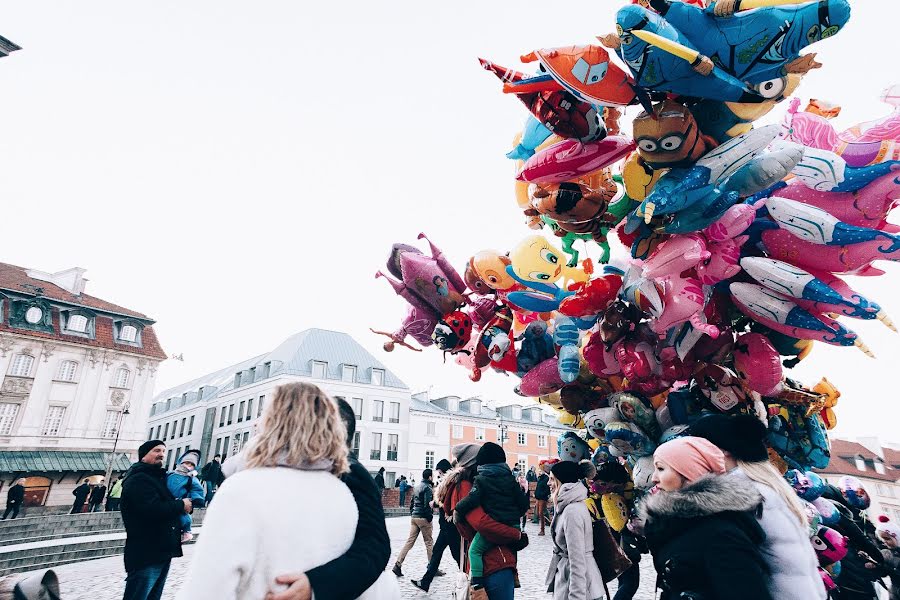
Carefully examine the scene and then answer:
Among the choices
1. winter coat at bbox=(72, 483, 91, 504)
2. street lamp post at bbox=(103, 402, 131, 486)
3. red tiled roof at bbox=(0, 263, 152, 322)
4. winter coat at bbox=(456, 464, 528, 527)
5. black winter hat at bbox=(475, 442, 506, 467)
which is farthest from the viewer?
red tiled roof at bbox=(0, 263, 152, 322)

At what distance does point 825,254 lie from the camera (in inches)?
145

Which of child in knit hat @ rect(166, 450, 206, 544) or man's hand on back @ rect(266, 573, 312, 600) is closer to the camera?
man's hand on back @ rect(266, 573, 312, 600)

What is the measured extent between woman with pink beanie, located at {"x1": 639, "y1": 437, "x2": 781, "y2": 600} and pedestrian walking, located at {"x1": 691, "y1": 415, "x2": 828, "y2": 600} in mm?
78

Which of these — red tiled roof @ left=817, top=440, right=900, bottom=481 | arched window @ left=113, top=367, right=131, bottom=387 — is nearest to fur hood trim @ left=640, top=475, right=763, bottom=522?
arched window @ left=113, top=367, right=131, bottom=387

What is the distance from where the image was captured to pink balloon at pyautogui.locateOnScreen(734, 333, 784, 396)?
397 cm

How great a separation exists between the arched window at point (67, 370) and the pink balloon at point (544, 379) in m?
31.1

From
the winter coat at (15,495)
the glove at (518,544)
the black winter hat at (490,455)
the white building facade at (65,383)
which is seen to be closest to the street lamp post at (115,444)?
the white building facade at (65,383)

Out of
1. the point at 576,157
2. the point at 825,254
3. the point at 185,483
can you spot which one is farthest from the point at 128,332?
the point at 825,254

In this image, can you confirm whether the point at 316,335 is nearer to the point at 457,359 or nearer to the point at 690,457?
the point at 457,359

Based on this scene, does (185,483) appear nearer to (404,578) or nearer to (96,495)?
(404,578)

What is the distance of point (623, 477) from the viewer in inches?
220

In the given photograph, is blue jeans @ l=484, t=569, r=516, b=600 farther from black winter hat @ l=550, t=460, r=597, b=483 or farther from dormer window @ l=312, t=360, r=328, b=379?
dormer window @ l=312, t=360, r=328, b=379

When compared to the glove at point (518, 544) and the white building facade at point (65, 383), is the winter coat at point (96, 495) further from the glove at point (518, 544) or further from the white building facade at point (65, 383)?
the glove at point (518, 544)

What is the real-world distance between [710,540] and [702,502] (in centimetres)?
13
